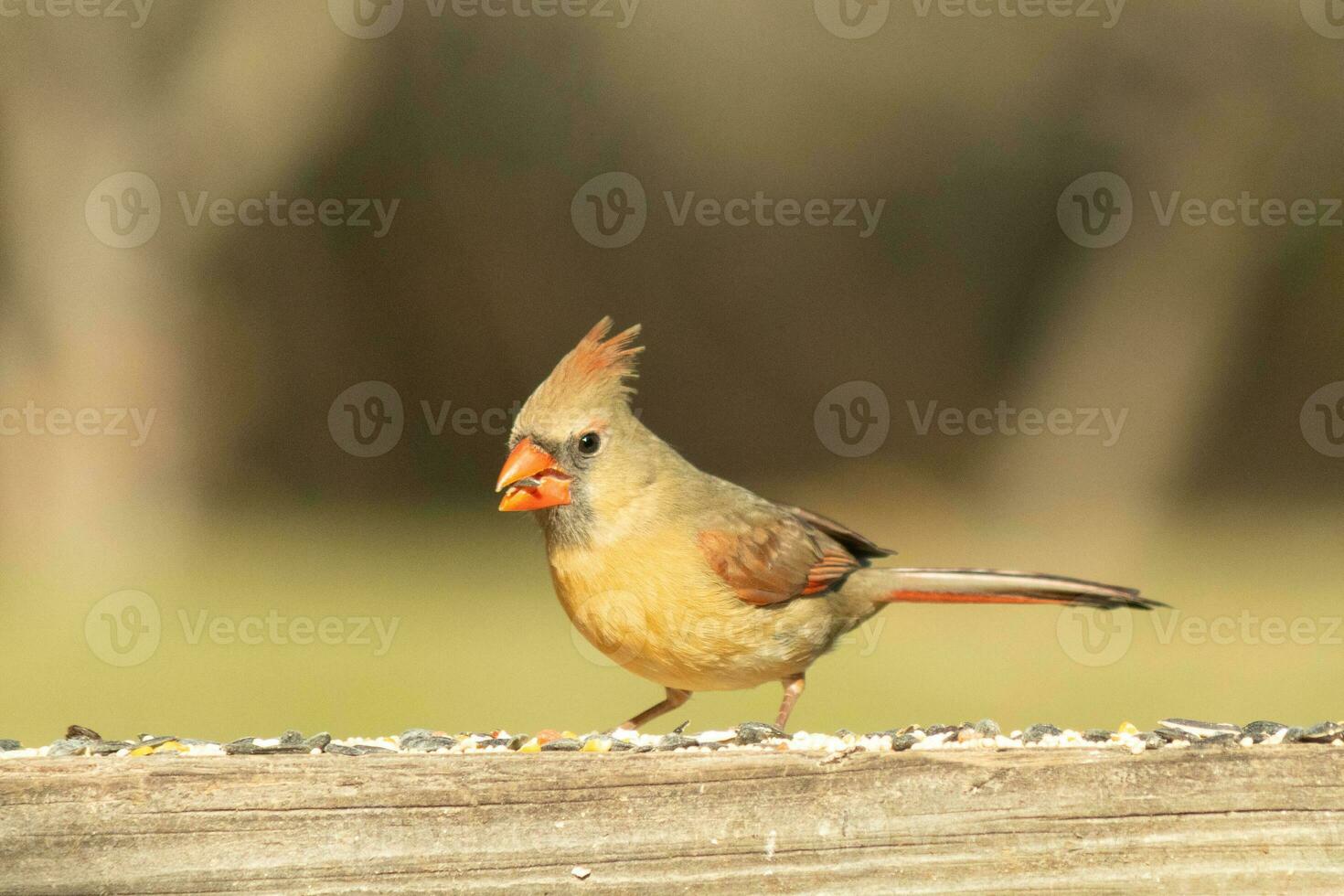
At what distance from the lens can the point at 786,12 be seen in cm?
1168

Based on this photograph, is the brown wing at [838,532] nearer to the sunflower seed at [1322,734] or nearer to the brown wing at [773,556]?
the brown wing at [773,556]

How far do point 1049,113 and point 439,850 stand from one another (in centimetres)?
1081

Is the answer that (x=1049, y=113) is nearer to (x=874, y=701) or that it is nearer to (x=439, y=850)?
(x=874, y=701)

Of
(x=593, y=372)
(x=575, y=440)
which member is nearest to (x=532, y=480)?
(x=575, y=440)

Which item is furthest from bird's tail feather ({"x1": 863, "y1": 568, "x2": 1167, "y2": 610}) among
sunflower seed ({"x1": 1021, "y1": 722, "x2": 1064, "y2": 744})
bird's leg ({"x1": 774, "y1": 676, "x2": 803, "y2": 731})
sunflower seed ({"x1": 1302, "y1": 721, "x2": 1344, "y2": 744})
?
sunflower seed ({"x1": 1302, "y1": 721, "x2": 1344, "y2": 744})

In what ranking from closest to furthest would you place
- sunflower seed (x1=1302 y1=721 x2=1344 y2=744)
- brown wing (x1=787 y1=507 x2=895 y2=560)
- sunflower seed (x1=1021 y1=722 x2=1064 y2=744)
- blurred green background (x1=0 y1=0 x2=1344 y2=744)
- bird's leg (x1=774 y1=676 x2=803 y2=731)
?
sunflower seed (x1=1302 y1=721 x2=1344 y2=744), sunflower seed (x1=1021 y1=722 x2=1064 y2=744), bird's leg (x1=774 y1=676 x2=803 y2=731), brown wing (x1=787 y1=507 x2=895 y2=560), blurred green background (x1=0 y1=0 x2=1344 y2=744)

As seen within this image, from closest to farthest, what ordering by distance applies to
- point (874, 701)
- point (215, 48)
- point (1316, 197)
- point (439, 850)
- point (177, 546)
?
point (439, 850)
point (874, 701)
point (215, 48)
point (177, 546)
point (1316, 197)

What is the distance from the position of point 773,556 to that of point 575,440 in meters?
0.56

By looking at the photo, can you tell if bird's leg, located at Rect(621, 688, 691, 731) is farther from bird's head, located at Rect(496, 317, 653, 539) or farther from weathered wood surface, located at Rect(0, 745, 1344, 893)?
weathered wood surface, located at Rect(0, 745, 1344, 893)

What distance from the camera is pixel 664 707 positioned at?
365cm

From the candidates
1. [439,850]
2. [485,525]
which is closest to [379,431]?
[485,525]

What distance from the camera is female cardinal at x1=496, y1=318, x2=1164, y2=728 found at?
339cm

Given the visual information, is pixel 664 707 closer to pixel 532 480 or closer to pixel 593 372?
pixel 532 480

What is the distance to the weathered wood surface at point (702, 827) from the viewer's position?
2.13 metres
